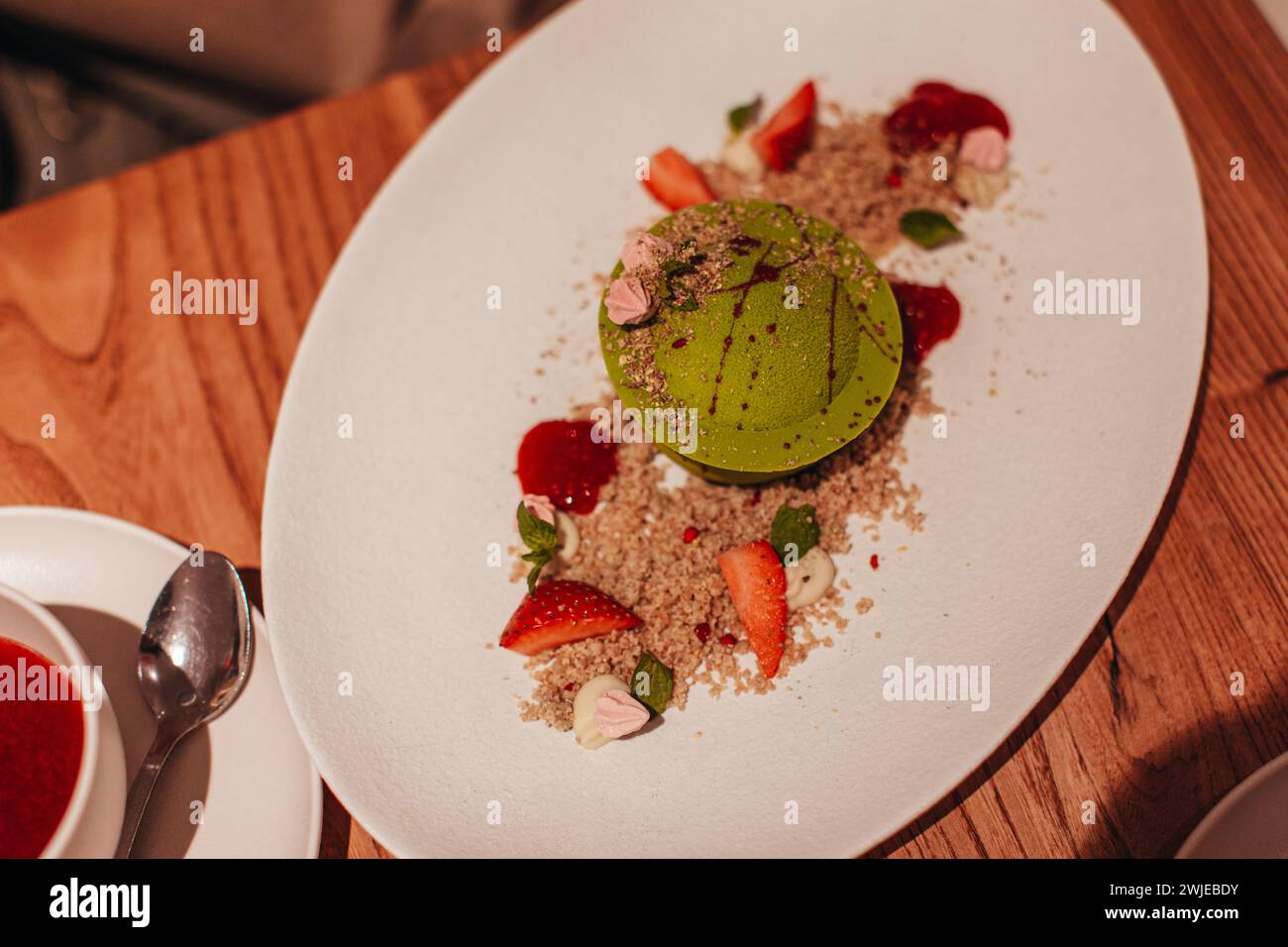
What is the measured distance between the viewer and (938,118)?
1812 mm

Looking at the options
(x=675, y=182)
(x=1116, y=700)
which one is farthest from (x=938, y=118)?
(x=1116, y=700)

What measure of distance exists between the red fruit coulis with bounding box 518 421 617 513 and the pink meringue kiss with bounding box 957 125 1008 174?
0.95 m

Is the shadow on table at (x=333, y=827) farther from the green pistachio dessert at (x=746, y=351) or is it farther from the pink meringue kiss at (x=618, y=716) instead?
the green pistachio dessert at (x=746, y=351)

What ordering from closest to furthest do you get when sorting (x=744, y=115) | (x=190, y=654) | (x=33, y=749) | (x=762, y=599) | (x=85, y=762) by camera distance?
(x=85, y=762) → (x=33, y=749) → (x=190, y=654) → (x=762, y=599) → (x=744, y=115)

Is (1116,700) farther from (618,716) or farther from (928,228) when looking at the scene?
(928,228)

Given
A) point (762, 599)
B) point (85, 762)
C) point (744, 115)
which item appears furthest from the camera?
point (744, 115)

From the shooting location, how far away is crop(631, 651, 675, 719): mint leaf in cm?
141

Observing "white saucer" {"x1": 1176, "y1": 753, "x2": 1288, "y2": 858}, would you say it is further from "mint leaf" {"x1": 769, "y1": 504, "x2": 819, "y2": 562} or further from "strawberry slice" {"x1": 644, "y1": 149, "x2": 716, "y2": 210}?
"strawberry slice" {"x1": 644, "y1": 149, "x2": 716, "y2": 210}

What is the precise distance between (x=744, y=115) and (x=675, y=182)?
0.70ft

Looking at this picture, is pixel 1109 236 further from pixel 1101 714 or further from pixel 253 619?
pixel 253 619

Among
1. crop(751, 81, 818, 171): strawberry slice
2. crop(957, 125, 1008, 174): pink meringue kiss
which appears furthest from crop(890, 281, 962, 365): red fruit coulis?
crop(751, 81, 818, 171): strawberry slice

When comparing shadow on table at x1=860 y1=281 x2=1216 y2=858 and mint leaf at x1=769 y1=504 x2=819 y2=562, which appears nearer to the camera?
shadow on table at x1=860 y1=281 x2=1216 y2=858

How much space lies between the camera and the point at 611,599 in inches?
58.9

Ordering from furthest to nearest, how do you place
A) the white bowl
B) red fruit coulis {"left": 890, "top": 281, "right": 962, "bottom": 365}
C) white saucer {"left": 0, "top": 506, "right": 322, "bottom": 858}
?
1. red fruit coulis {"left": 890, "top": 281, "right": 962, "bottom": 365}
2. white saucer {"left": 0, "top": 506, "right": 322, "bottom": 858}
3. the white bowl
